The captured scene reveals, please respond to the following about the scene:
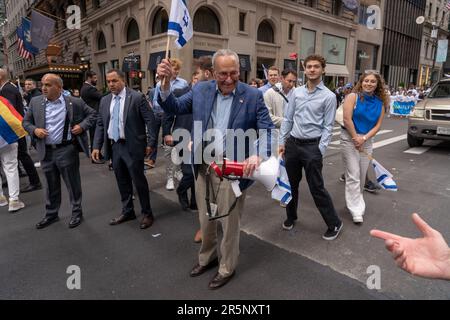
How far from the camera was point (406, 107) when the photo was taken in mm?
18125

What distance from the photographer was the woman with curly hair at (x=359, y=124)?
13.6 ft

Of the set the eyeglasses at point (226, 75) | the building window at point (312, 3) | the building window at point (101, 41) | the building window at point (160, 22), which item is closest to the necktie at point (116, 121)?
the eyeglasses at point (226, 75)

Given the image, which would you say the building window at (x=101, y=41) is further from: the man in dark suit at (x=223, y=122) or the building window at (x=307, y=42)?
the man in dark suit at (x=223, y=122)

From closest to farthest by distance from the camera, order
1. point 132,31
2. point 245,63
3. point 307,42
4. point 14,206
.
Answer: point 14,206 < point 245,63 < point 132,31 < point 307,42

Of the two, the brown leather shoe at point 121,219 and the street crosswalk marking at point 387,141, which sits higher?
the street crosswalk marking at point 387,141

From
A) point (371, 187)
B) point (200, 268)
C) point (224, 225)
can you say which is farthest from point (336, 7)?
point (200, 268)

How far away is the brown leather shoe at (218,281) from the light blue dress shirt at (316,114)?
5.82ft

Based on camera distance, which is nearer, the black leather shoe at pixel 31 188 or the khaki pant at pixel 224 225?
the khaki pant at pixel 224 225

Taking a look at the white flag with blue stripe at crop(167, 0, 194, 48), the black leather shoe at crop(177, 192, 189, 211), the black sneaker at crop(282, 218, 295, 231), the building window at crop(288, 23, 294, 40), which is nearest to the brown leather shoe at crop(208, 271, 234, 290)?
the black sneaker at crop(282, 218, 295, 231)

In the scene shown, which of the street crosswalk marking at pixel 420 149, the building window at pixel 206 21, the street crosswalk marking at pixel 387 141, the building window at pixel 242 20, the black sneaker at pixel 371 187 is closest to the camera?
the black sneaker at pixel 371 187

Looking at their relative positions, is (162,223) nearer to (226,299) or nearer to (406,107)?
(226,299)

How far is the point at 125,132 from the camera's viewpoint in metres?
3.96

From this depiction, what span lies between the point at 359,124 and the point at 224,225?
258 cm

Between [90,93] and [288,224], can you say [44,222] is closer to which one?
[288,224]
